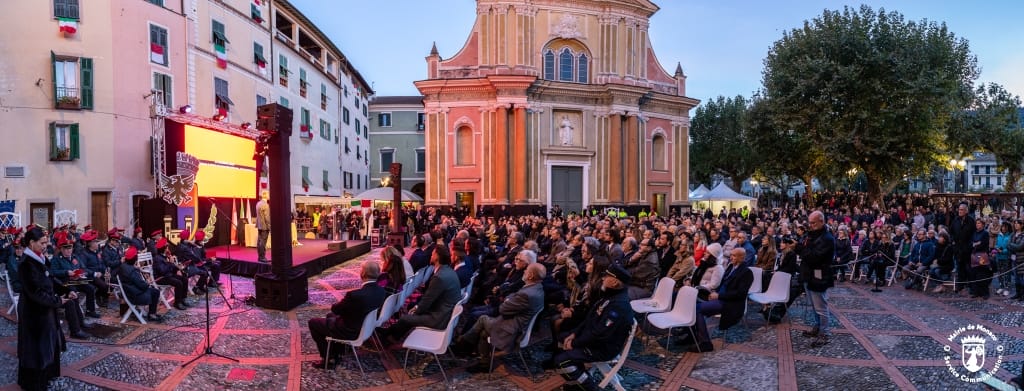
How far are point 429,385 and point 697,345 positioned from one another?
11.3ft

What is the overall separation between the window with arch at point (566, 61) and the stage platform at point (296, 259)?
1656cm

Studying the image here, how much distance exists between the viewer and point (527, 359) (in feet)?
22.2

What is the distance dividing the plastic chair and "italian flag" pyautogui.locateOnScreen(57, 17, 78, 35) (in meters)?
19.8

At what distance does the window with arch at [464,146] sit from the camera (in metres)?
→ 29.8

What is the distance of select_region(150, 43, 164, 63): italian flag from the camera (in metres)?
18.8

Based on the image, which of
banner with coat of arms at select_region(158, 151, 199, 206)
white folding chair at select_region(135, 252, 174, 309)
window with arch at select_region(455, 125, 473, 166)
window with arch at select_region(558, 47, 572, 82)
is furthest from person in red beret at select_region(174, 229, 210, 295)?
window with arch at select_region(558, 47, 572, 82)

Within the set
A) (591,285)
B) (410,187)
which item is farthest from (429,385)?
(410,187)

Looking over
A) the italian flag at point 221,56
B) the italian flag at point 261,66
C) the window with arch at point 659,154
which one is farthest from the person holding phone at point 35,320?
the window with arch at point 659,154

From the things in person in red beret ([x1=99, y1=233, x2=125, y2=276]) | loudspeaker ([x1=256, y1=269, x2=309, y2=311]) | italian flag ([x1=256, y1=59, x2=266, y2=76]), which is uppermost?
italian flag ([x1=256, y1=59, x2=266, y2=76])

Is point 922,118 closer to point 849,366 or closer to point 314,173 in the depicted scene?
point 849,366

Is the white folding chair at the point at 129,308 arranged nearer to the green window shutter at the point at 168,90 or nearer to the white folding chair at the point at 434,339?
the white folding chair at the point at 434,339

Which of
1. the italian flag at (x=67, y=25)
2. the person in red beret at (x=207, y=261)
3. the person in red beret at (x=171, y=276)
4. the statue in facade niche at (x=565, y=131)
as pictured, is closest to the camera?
the person in red beret at (x=171, y=276)

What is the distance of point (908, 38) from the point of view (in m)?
22.5

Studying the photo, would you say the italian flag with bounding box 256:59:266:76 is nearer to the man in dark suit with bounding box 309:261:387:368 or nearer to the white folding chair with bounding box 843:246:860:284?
the man in dark suit with bounding box 309:261:387:368
